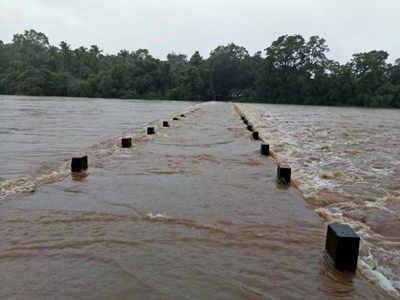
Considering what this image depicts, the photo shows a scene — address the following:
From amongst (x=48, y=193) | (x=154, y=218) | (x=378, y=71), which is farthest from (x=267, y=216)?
(x=378, y=71)

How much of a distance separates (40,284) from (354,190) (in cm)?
430

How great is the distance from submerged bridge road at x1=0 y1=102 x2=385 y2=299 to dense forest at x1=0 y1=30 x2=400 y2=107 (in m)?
53.6

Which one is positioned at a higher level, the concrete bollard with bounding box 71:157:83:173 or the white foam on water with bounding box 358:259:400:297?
the concrete bollard with bounding box 71:157:83:173

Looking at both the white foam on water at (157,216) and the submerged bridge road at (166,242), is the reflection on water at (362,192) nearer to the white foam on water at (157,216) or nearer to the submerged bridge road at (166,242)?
the submerged bridge road at (166,242)

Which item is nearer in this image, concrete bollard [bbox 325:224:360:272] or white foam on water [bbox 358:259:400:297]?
white foam on water [bbox 358:259:400:297]

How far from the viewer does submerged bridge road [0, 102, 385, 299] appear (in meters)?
2.21

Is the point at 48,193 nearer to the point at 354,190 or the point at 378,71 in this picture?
the point at 354,190

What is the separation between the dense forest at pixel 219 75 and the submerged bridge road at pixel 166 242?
53.6 m

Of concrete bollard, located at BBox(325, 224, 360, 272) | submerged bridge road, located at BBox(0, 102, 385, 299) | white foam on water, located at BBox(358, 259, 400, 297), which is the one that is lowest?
white foam on water, located at BBox(358, 259, 400, 297)

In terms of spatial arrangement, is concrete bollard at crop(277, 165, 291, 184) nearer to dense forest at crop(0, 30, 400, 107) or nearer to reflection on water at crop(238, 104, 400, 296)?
reflection on water at crop(238, 104, 400, 296)

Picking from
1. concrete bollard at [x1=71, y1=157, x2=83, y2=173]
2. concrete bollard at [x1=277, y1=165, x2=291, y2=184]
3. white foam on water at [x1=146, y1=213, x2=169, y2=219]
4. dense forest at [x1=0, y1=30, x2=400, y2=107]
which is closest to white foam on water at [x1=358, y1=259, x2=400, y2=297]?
white foam on water at [x1=146, y1=213, x2=169, y2=219]

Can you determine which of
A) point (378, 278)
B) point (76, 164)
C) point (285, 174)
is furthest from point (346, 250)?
point (76, 164)

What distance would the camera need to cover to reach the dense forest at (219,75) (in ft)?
174

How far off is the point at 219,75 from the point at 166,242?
66.1 metres
